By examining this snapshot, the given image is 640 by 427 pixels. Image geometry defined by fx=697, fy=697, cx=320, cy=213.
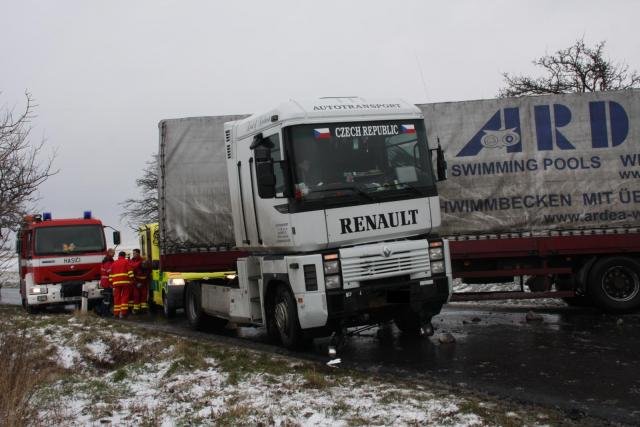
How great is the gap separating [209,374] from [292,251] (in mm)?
1954

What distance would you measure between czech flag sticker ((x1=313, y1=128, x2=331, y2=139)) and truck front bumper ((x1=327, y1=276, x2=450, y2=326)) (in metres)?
1.87

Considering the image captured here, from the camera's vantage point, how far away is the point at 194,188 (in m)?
11.4

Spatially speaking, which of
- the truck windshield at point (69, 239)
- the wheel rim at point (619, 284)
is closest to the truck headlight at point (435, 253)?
the wheel rim at point (619, 284)

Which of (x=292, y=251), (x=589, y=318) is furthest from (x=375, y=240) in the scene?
(x=589, y=318)

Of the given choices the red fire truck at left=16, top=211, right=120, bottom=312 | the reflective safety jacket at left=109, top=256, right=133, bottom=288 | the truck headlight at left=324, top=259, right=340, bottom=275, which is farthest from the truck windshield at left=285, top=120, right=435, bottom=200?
the red fire truck at left=16, top=211, right=120, bottom=312

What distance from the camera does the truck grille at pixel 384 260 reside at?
827 centimetres

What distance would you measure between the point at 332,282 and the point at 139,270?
30.4 ft

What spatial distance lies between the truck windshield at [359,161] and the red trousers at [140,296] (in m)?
9.22

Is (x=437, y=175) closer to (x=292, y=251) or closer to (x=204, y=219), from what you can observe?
(x=292, y=251)

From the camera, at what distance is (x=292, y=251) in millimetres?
8586

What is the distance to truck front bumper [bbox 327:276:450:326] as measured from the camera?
821 centimetres

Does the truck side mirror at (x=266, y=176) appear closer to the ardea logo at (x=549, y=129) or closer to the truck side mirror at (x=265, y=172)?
the truck side mirror at (x=265, y=172)

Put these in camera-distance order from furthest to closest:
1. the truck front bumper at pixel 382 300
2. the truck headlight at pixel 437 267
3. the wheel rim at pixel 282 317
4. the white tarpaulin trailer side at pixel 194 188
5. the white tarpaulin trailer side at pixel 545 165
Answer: the white tarpaulin trailer side at pixel 194 188 → the white tarpaulin trailer side at pixel 545 165 → the wheel rim at pixel 282 317 → the truck headlight at pixel 437 267 → the truck front bumper at pixel 382 300

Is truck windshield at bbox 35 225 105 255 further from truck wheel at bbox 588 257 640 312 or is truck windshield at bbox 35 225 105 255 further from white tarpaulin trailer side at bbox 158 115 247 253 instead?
truck wheel at bbox 588 257 640 312
